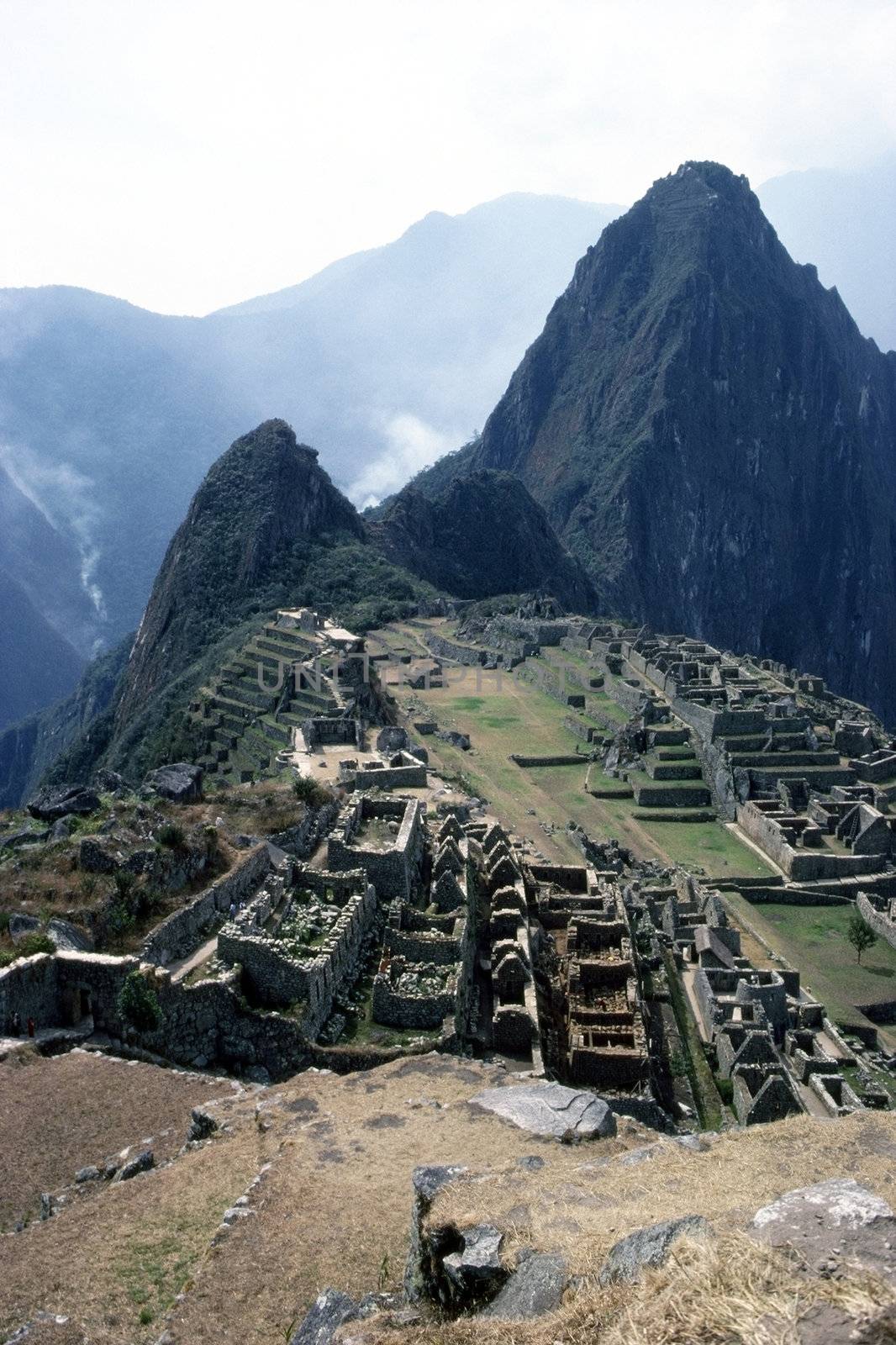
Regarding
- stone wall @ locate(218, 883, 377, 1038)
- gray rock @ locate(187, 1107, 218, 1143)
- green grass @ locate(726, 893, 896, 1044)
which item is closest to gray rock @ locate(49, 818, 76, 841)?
stone wall @ locate(218, 883, 377, 1038)

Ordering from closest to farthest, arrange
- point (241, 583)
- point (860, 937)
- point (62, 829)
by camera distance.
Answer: point (62, 829)
point (860, 937)
point (241, 583)

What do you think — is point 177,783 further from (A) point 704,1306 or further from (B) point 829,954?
(B) point 829,954

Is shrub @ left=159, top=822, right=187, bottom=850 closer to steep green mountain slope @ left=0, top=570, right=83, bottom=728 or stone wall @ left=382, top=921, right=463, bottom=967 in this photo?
stone wall @ left=382, top=921, right=463, bottom=967

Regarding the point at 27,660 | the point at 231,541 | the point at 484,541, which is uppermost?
the point at 484,541

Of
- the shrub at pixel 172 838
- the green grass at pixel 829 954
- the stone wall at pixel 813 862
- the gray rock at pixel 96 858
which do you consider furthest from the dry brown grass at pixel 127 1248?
the stone wall at pixel 813 862

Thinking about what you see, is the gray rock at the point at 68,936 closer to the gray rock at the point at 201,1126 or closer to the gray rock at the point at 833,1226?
the gray rock at the point at 201,1126

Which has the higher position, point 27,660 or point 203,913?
point 27,660

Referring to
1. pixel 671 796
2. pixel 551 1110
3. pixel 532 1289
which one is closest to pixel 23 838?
pixel 551 1110

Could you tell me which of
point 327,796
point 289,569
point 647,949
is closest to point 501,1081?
point 327,796
